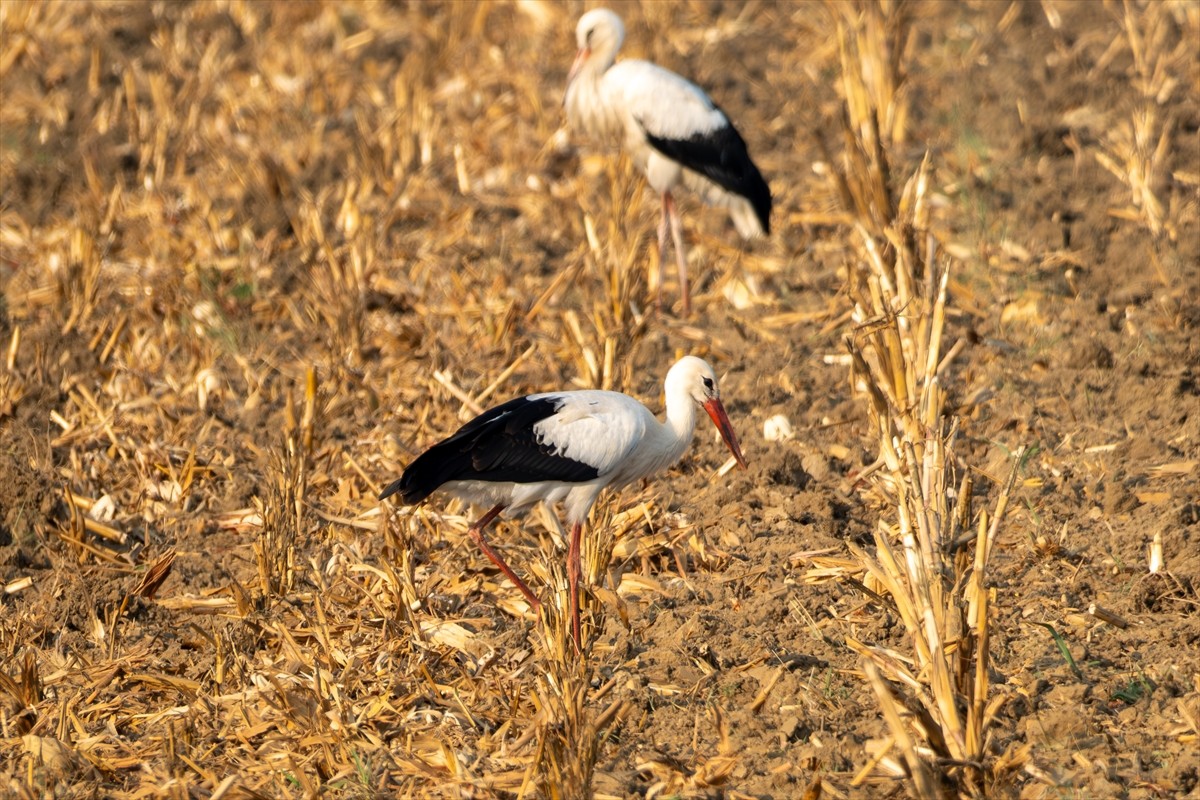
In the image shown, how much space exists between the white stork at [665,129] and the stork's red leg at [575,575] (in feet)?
9.59

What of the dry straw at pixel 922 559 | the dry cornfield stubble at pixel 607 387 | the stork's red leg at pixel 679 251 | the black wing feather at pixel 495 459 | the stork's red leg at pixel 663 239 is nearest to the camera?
the dry straw at pixel 922 559

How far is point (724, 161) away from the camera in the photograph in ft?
28.5

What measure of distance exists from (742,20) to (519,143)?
2886 mm

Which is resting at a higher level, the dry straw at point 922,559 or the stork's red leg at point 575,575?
the dry straw at point 922,559

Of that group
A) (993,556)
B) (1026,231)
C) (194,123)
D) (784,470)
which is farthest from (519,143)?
(993,556)

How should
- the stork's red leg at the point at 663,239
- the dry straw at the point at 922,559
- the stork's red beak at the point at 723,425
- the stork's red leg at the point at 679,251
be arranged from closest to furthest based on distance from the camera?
the dry straw at the point at 922,559 < the stork's red beak at the point at 723,425 < the stork's red leg at the point at 679,251 < the stork's red leg at the point at 663,239

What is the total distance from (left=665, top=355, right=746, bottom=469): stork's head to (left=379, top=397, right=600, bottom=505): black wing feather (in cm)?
60

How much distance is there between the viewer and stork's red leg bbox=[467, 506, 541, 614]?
18.5 feet

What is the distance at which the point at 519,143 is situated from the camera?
33.7 ft

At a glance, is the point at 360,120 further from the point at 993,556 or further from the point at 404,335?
the point at 993,556

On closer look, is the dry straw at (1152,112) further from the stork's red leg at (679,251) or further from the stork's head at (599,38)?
the stork's head at (599,38)

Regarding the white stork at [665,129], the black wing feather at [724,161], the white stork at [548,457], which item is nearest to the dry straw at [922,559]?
the white stork at [548,457]

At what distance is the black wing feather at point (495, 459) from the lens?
560 cm

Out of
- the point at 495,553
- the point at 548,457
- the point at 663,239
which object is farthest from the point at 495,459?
the point at 663,239
